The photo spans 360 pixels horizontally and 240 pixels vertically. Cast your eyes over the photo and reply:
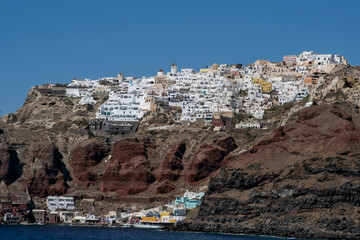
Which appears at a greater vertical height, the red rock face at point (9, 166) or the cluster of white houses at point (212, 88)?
the cluster of white houses at point (212, 88)

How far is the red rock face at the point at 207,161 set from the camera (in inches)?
4801

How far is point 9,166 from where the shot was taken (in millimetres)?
129375

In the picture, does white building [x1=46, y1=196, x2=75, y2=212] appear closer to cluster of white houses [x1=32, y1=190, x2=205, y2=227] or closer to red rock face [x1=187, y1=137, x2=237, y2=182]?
cluster of white houses [x1=32, y1=190, x2=205, y2=227]

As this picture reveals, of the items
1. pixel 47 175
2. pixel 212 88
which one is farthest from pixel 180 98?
pixel 47 175

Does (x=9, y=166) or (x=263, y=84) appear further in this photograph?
(x=263, y=84)

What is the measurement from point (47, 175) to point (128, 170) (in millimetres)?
11569

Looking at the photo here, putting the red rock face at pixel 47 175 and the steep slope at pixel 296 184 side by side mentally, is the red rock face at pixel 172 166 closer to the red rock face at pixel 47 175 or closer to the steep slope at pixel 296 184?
the steep slope at pixel 296 184

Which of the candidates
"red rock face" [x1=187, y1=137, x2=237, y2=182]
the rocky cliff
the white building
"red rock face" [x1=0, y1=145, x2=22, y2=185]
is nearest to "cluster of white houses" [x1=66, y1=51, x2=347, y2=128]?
the rocky cliff

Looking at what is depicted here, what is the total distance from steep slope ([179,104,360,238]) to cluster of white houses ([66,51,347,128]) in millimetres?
27981

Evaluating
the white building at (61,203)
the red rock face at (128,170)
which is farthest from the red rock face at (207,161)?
the white building at (61,203)

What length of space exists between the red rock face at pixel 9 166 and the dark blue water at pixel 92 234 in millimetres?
13446

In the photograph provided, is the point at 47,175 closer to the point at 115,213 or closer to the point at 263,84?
the point at 115,213

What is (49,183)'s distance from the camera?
127m

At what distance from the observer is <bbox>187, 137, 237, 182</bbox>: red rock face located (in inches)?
4801
